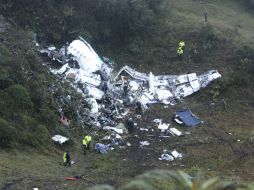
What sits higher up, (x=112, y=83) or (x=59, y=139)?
(x=112, y=83)

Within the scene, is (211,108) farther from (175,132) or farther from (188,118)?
(175,132)

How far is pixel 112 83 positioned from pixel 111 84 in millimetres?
Answer: 215

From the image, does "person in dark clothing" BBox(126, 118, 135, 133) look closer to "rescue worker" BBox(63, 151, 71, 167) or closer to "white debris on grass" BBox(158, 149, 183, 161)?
"white debris on grass" BBox(158, 149, 183, 161)

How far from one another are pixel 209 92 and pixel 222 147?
5.50 m

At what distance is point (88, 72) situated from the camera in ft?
90.2

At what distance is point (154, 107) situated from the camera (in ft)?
88.8

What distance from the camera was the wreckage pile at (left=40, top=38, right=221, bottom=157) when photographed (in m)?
25.4

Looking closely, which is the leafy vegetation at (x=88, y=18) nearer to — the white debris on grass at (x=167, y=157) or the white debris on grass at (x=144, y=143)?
the white debris on grass at (x=144, y=143)

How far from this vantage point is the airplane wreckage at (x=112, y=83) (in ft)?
84.8

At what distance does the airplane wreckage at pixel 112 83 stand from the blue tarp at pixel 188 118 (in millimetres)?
1625

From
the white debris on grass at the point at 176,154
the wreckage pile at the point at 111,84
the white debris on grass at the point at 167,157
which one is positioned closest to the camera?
the white debris on grass at the point at 167,157

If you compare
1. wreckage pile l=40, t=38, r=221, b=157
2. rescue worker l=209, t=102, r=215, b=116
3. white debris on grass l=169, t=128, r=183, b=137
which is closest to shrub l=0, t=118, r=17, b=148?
wreckage pile l=40, t=38, r=221, b=157

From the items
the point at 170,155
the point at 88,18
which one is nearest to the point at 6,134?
the point at 170,155

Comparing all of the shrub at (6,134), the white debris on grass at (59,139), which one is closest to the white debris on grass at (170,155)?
the white debris on grass at (59,139)
